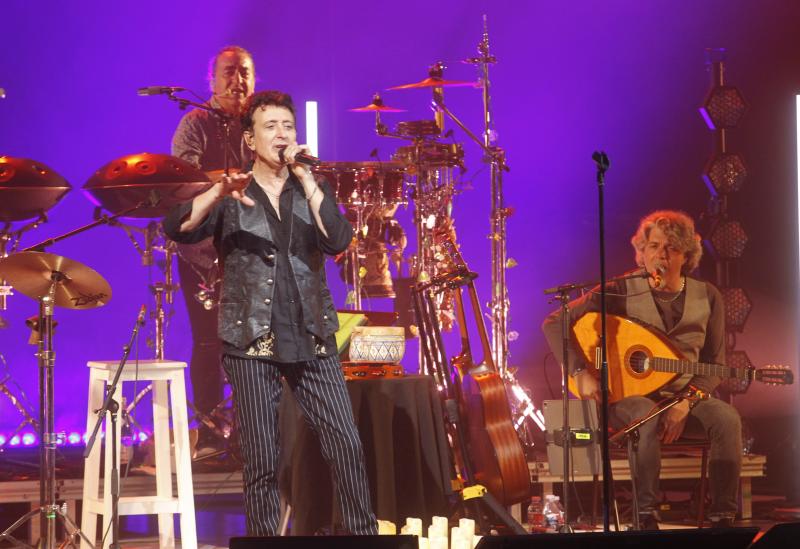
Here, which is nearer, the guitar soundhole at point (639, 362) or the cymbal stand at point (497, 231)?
the guitar soundhole at point (639, 362)

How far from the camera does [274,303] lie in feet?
12.7

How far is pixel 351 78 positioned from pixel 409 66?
0.42 metres

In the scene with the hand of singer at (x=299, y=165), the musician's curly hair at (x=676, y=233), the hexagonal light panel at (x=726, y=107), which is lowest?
the musician's curly hair at (x=676, y=233)

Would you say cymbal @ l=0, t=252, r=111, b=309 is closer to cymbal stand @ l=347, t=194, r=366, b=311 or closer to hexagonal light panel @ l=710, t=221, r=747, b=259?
cymbal stand @ l=347, t=194, r=366, b=311

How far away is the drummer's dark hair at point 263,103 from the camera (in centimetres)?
396

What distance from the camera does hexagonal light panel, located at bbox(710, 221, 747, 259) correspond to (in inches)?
275

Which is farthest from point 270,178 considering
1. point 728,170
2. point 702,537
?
point 728,170

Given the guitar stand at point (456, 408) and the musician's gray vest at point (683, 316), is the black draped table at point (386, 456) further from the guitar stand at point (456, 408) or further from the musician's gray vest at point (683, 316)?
the musician's gray vest at point (683, 316)

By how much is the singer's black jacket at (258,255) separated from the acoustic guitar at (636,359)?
2.08 m

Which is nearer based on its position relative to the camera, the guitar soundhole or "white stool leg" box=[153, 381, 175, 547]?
"white stool leg" box=[153, 381, 175, 547]

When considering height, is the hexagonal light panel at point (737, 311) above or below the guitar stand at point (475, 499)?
above

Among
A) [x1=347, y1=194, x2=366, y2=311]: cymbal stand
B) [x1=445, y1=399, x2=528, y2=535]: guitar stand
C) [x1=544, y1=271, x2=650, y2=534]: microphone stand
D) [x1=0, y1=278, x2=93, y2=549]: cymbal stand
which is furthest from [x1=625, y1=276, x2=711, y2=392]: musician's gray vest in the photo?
[x1=0, y1=278, x2=93, y2=549]: cymbal stand

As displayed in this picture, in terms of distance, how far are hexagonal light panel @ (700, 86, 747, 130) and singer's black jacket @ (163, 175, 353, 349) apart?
3.80 meters

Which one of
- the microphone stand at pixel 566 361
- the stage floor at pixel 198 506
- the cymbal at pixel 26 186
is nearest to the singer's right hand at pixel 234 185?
the cymbal at pixel 26 186
